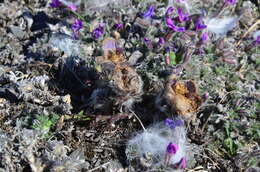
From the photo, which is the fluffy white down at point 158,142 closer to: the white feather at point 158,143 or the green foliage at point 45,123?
the white feather at point 158,143

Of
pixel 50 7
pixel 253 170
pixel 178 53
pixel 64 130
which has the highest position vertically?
pixel 50 7

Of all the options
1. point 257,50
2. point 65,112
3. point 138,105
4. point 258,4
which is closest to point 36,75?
point 65,112

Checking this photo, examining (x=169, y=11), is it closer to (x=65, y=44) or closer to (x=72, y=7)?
(x=72, y=7)

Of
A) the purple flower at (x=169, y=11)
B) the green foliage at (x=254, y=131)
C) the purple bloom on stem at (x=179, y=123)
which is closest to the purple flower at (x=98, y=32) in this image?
the purple flower at (x=169, y=11)

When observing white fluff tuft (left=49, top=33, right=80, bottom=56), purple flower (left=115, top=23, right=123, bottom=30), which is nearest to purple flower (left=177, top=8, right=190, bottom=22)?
purple flower (left=115, top=23, right=123, bottom=30)

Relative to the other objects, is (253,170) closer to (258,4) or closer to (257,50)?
(257,50)

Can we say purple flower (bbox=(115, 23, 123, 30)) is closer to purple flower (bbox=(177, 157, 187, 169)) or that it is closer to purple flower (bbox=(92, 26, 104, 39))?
purple flower (bbox=(92, 26, 104, 39))

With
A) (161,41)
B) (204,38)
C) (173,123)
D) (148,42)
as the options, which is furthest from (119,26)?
(173,123)
